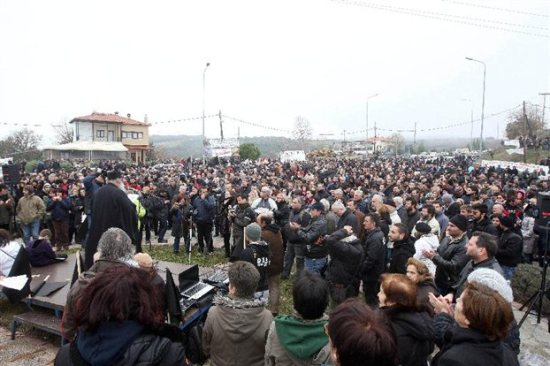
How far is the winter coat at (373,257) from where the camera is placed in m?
5.94

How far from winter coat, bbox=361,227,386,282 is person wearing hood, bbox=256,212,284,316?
4.34 ft

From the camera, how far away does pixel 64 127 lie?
7400 cm

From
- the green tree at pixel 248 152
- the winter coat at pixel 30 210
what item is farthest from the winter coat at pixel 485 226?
the green tree at pixel 248 152

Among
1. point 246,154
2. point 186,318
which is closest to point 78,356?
point 186,318

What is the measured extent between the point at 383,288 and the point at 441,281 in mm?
3099

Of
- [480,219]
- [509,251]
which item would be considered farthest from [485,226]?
[509,251]

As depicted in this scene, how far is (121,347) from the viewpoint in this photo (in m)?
1.80

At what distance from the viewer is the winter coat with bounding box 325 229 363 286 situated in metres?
5.59

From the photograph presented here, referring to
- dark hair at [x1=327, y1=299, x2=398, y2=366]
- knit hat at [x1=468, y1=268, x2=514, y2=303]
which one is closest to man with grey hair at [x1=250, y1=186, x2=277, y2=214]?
knit hat at [x1=468, y1=268, x2=514, y2=303]

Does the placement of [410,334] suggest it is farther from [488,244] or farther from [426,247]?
[426,247]

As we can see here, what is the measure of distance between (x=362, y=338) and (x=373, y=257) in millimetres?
4212

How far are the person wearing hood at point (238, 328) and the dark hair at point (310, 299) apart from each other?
51 cm

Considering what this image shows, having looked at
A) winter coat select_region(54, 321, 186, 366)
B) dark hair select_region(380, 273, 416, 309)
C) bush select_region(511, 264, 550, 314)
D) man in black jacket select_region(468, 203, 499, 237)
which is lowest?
bush select_region(511, 264, 550, 314)

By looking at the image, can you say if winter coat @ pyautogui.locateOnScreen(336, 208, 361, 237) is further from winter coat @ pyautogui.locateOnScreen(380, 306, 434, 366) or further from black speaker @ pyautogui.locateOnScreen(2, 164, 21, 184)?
black speaker @ pyautogui.locateOnScreen(2, 164, 21, 184)
